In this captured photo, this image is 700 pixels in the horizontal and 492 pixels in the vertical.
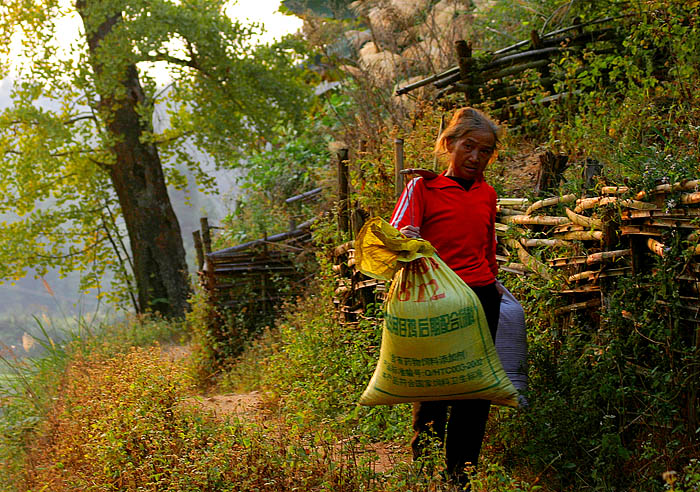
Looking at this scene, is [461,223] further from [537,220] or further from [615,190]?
[537,220]

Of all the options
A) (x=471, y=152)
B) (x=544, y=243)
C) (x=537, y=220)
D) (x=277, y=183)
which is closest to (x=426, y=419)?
(x=471, y=152)

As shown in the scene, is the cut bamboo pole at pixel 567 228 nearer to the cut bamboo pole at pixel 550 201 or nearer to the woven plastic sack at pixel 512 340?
the cut bamboo pole at pixel 550 201

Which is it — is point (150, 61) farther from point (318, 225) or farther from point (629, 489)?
point (629, 489)

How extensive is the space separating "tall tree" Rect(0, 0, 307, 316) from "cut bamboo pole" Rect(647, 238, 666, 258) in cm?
987

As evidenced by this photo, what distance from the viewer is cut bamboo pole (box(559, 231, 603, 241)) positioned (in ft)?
12.3

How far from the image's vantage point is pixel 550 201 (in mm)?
4324

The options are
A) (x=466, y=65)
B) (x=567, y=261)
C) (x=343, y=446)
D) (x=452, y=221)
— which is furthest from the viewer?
(x=466, y=65)

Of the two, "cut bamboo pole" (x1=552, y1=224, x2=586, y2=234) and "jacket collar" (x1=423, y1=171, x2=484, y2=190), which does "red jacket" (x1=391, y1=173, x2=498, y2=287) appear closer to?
"jacket collar" (x1=423, y1=171, x2=484, y2=190)

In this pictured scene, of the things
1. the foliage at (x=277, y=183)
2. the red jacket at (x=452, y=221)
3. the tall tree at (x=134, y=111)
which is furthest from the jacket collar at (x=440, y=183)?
the tall tree at (x=134, y=111)

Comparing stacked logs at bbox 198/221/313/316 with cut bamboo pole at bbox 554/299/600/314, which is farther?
stacked logs at bbox 198/221/313/316

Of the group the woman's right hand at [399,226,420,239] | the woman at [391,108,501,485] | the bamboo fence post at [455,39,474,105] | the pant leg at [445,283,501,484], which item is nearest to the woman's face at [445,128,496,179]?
the woman at [391,108,501,485]

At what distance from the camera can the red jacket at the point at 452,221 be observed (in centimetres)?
313

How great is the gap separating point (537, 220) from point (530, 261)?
0.86 feet

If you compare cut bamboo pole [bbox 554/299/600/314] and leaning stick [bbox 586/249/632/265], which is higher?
leaning stick [bbox 586/249/632/265]
